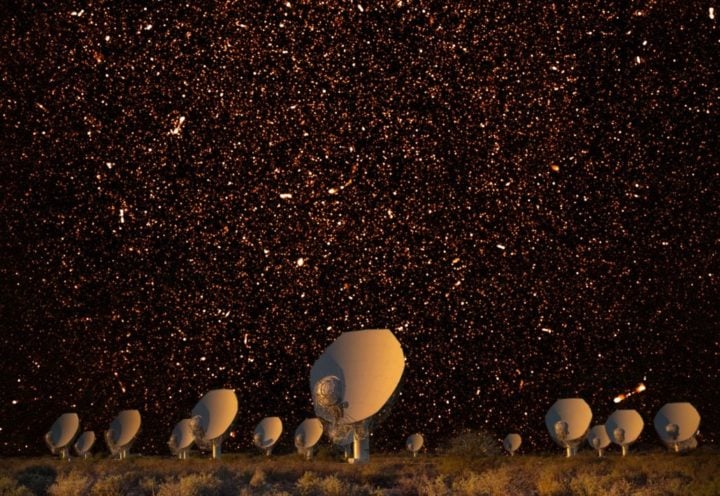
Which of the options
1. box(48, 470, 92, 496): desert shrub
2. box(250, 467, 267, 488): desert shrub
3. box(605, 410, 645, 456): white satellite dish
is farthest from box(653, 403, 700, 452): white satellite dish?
box(48, 470, 92, 496): desert shrub

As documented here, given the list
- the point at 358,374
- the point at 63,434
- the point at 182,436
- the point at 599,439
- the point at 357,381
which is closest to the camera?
the point at 357,381

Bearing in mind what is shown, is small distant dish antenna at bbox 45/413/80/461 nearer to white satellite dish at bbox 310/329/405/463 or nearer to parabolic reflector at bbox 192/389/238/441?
parabolic reflector at bbox 192/389/238/441

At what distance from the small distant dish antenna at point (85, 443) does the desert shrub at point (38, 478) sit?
10.9 m

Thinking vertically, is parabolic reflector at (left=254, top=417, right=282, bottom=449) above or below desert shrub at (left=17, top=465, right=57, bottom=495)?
above

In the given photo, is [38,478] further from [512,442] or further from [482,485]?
[512,442]

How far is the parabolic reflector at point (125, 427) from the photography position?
102 ft

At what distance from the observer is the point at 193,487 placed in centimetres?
1678

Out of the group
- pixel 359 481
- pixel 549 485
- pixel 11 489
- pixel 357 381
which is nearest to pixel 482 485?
pixel 549 485

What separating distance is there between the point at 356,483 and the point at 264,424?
44.5ft

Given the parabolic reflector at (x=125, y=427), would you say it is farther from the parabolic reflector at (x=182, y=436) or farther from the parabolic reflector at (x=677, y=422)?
the parabolic reflector at (x=677, y=422)

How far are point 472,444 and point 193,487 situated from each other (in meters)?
19.2

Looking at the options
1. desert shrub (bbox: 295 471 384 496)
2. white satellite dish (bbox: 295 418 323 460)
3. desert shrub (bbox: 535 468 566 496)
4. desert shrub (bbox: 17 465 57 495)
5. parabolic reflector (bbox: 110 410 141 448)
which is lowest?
desert shrub (bbox: 535 468 566 496)

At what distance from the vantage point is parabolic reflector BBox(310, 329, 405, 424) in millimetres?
19906

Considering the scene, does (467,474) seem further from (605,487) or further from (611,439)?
(611,439)
